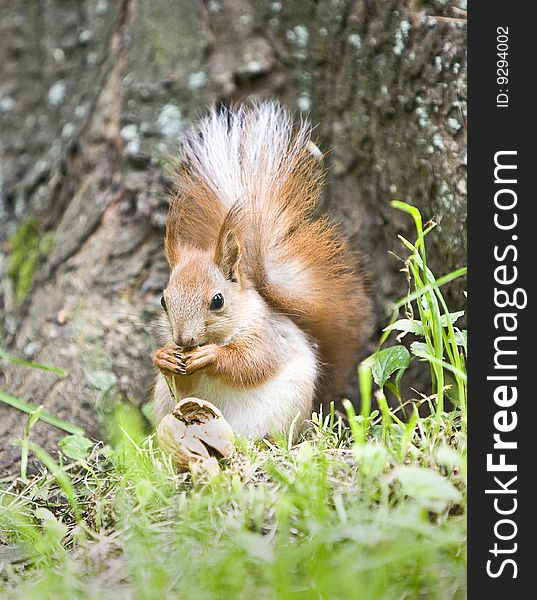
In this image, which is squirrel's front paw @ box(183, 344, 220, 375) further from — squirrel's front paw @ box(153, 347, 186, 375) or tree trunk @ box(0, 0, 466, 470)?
tree trunk @ box(0, 0, 466, 470)

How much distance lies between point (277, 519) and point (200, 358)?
1.66 feet

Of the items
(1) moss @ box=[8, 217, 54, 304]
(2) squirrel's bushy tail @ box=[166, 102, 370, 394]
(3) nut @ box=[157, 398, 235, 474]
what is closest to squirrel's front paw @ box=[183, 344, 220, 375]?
(3) nut @ box=[157, 398, 235, 474]

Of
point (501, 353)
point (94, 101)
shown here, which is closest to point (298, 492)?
point (501, 353)

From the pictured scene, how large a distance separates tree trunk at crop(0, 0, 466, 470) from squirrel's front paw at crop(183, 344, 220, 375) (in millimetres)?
299

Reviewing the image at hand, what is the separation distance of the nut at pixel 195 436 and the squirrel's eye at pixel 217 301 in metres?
0.24

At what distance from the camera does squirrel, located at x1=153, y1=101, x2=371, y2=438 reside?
5.63 feet

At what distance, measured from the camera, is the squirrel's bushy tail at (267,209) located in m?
1.80

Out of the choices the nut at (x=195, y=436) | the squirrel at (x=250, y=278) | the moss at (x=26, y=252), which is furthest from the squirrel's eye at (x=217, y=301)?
the moss at (x=26, y=252)

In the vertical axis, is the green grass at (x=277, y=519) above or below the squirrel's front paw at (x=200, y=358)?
below

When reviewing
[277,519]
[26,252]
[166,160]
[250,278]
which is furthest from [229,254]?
[26,252]

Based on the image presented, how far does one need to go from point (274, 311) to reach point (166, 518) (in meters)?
0.63

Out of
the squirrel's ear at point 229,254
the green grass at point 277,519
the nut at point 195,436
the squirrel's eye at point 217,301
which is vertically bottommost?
the green grass at point 277,519

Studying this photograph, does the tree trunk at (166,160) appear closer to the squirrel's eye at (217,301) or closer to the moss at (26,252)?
the moss at (26,252)

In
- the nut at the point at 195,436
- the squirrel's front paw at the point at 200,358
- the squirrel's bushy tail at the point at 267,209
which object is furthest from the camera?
the squirrel's bushy tail at the point at 267,209
